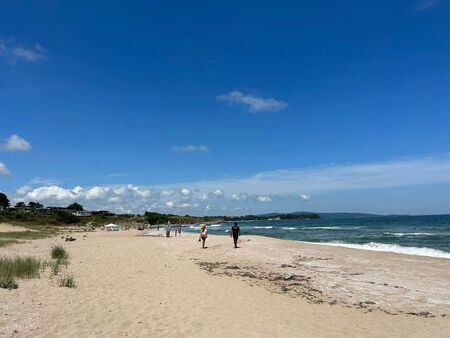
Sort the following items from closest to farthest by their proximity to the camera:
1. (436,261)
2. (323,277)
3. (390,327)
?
(390,327) → (323,277) → (436,261)

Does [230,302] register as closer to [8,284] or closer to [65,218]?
[8,284]

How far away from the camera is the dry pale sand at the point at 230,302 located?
8.54 m

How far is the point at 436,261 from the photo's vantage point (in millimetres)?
21766

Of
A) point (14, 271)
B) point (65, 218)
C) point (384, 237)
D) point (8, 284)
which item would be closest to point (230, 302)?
point (8, 284)

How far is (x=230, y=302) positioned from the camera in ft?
36.5

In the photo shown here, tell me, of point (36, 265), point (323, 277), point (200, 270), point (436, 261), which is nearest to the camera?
point (36, 265)

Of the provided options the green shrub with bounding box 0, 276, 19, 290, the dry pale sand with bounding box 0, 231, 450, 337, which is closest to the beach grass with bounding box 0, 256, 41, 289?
the green shrub with bounding box 0, 276, 19, 290

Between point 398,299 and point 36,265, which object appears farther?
point 36,265

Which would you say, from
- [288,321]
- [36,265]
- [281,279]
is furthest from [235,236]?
[288,321]

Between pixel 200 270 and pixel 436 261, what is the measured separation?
13.1m

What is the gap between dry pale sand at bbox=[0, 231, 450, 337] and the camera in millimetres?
8539

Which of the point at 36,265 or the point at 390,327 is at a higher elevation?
the point at 36,265

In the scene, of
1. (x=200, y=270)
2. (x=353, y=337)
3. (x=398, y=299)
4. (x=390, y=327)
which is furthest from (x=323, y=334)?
(x=200, y=270)

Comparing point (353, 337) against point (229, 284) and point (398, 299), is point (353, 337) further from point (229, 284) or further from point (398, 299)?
point (229, 284)
